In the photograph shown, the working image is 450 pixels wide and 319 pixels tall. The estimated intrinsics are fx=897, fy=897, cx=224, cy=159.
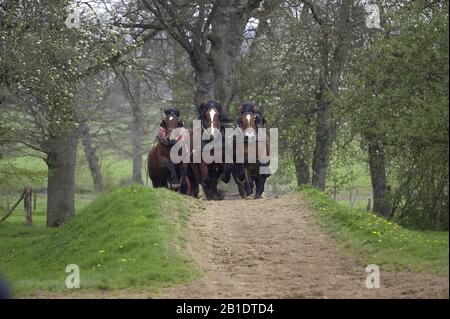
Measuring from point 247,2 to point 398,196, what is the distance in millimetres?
12922

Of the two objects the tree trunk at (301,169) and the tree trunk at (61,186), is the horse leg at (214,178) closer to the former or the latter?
the tree trunk at (61,186)

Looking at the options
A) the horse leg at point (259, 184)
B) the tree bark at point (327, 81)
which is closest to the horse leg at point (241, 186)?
the horse leg at point (259, 184)

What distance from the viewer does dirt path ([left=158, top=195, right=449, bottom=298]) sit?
1238cm

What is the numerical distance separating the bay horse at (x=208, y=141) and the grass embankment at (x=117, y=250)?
3.25 metres

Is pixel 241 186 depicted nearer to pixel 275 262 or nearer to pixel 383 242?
pixel 383 242

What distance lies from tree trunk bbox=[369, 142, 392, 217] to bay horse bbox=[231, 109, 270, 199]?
5038 mm

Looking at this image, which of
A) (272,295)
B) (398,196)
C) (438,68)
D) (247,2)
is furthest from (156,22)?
(272,295)

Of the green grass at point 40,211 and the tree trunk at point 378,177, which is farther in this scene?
the green grass at point 40,211

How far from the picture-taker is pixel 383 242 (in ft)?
51.8

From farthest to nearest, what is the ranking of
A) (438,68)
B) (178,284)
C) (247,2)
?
(247,2), (438,68), (178,284)

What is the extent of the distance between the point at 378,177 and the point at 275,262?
19916mm

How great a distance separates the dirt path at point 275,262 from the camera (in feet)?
40.6

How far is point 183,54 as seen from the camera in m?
41.8
